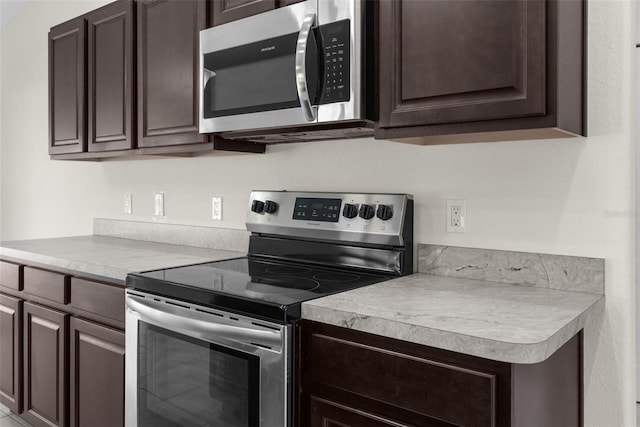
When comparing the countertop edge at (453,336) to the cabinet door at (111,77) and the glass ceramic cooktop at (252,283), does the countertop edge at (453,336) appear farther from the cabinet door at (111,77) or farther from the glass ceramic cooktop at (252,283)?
the cabinet door at (111,77)

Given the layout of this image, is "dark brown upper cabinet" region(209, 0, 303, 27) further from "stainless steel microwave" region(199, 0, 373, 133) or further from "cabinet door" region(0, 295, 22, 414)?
"cabinet door" region(0, 295, 22, 414)

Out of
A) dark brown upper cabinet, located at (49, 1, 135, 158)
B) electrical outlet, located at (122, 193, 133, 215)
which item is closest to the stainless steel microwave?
dark brown upper cabinet, located at (49, 1, 135, 158)

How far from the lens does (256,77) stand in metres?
1.79

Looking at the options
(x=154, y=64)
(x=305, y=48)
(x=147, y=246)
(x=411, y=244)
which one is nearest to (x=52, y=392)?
(x=147, y=246)

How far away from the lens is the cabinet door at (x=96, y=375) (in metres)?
1.91

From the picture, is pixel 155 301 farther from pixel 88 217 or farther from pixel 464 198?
pixel 88 217

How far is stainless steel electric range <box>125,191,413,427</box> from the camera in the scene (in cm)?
134

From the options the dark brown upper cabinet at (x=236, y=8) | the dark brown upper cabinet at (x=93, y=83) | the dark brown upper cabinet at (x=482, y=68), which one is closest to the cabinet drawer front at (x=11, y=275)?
the dark brown upper cabinet at (x=93, y=83)

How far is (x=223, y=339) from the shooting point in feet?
4.74

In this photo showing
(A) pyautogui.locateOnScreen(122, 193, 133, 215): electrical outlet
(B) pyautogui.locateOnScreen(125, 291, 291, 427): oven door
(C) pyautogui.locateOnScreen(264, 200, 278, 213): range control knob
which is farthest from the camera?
(A) pyautogui.locateOnScreen(122, 193, 133, 215): electrical outlet

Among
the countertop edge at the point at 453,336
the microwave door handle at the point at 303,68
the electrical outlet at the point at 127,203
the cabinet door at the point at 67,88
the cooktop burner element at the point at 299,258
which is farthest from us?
the electrical outlet at the point at 127,203

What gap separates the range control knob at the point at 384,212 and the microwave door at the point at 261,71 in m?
0.40

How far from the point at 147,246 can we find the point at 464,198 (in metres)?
1.68

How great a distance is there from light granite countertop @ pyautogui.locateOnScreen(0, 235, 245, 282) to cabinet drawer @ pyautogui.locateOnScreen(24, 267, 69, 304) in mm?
47
